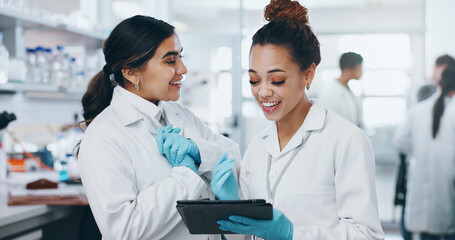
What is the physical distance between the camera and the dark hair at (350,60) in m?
3.75

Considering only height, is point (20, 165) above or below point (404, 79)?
below

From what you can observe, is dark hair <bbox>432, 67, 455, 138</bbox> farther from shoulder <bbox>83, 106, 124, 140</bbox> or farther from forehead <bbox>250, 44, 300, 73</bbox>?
shoulder <bbox>83, 106, 124, 140</bbox>

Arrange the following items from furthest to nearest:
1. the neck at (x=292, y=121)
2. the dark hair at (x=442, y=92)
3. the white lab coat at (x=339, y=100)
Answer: the white lab coat at (x=339, y=100)
the dark hair at (x=442, y=92)
the neck at (x=292, y=121)

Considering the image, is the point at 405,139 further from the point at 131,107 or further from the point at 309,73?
the point at 131,107

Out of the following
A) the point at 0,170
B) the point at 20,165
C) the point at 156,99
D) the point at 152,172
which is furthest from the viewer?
the point at 20,165

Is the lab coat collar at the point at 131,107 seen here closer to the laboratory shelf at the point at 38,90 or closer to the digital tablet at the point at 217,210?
the digital tablet at the point at 217,210

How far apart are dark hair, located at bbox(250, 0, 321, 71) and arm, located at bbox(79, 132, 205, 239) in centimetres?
48

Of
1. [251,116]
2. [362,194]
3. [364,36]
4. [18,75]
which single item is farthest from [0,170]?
[364,36]

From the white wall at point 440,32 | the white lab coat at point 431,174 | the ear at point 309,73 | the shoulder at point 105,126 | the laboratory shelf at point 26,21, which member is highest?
the white wall at point 440,32

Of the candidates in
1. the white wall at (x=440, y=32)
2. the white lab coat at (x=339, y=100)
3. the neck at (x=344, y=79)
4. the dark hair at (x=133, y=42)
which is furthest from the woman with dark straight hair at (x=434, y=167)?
the dark hair at (x=133, y=42)

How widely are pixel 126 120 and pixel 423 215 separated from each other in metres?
2.70

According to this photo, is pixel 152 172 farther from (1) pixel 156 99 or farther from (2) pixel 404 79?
(2) pixel 404 79

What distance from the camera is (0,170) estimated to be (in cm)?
245

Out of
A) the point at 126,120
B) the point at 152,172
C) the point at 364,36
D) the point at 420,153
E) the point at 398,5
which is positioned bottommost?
the point at 420,153
